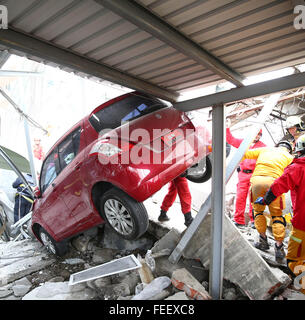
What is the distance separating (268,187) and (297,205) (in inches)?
34.7

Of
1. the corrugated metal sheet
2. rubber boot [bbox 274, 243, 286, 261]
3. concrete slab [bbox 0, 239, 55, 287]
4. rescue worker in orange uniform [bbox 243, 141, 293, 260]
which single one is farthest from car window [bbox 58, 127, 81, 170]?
rubber boot [bbox 274, 243, 286, 261]

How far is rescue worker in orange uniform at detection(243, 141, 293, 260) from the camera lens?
336 centimetres

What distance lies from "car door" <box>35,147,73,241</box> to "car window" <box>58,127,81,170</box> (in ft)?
0.54

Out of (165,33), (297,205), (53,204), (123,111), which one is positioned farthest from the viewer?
(53,204)

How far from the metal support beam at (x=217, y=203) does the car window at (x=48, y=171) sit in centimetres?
284

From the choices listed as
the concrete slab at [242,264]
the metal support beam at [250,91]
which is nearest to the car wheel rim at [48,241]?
the concrete slab at [242,264]

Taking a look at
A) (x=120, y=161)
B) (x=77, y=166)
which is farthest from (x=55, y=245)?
(x=120, y=161)

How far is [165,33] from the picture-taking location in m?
2.00

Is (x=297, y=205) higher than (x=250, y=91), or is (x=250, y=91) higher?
(x=250, y=91)

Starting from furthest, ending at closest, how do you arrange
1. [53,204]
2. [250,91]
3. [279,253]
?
[53,204]
[279,253]
[250,91]

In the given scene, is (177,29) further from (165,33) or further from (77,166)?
(77,166)
